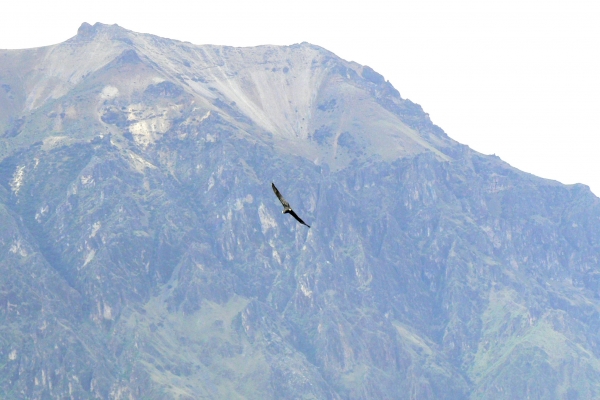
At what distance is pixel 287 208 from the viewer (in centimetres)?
17750
